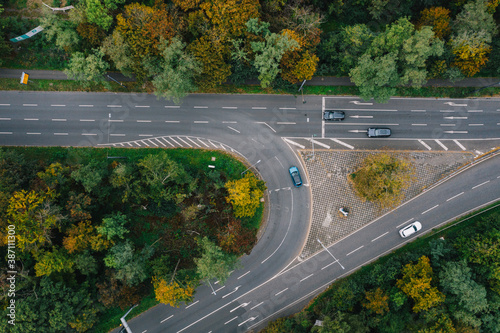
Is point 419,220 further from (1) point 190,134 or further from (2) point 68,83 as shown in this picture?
(2) point 68,83

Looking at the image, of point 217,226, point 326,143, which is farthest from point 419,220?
point 217,226

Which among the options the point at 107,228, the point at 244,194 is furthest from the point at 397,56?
the point at 107,228

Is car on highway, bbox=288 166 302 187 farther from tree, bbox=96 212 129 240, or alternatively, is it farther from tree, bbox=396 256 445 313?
tree, bbox=96 212 129 240

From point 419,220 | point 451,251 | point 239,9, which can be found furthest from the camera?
point 419,220

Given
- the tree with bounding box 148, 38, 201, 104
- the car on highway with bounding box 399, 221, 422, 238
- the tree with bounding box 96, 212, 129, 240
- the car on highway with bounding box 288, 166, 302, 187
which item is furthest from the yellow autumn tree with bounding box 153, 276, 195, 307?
the car on highway with bounding box 399, 221, 422, 238

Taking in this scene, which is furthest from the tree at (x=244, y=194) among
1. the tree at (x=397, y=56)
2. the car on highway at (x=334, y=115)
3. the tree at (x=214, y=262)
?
the tree at (x=397, y=56)

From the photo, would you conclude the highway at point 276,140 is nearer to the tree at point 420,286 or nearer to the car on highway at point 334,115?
the car on highway at point 334,115
